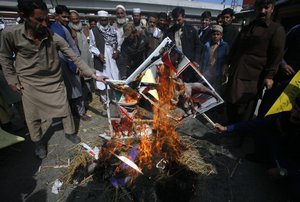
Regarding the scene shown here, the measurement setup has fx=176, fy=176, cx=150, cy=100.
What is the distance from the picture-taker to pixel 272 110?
2.80 m

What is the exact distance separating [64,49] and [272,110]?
382cm

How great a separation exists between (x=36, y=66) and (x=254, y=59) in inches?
154

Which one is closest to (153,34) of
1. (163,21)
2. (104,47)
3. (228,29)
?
(163,21)

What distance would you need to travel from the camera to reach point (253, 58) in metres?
3.23

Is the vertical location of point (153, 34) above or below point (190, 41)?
above

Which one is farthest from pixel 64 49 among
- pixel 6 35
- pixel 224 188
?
pixel 224 188

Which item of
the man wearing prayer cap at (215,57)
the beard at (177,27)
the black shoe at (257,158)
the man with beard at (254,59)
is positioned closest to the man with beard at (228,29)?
the man wearing prayer cap at (215,57)

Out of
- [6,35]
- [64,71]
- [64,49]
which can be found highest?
[6,35]

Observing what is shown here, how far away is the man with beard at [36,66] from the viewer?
279 centimetres

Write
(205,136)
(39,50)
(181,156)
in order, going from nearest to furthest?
(39,50) → (181,156) → (205,136)

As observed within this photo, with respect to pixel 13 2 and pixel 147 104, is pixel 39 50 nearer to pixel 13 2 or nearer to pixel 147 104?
pixel 147 104

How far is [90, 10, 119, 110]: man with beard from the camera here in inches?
207

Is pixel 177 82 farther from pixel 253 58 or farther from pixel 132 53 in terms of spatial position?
pixel 132 53

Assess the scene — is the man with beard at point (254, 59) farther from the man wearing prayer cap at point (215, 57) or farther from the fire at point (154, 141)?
the fire at point (154, 141)
